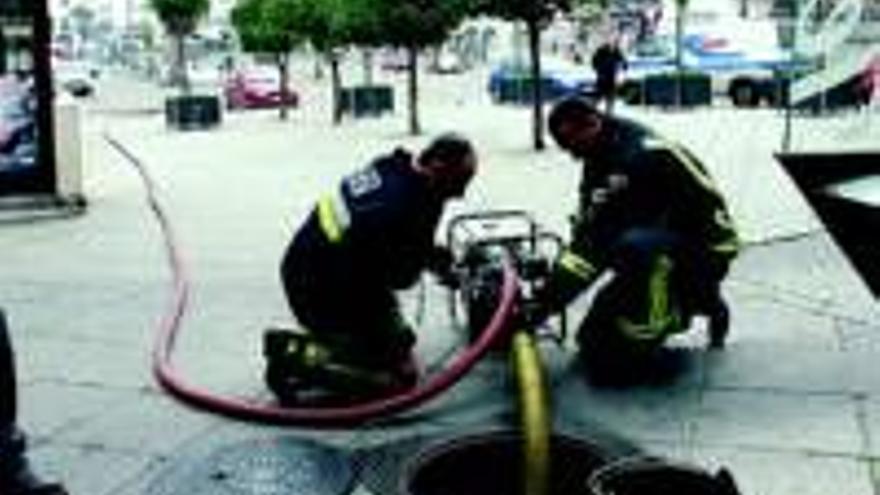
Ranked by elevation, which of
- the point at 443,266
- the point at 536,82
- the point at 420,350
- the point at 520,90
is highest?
the point at 536,82

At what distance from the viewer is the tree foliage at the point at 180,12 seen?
41.8m

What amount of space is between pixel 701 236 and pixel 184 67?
3897 centimetres

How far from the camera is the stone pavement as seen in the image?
7.16m

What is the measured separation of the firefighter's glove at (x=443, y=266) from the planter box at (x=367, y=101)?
83.0 ft

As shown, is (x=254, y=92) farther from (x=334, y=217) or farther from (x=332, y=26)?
(x=334, y=217)

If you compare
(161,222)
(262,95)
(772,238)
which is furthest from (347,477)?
(262,95)

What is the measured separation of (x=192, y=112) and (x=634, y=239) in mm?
24586

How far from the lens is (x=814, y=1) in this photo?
1269cm

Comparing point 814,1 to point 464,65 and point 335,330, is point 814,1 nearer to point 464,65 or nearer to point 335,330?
point 335,330

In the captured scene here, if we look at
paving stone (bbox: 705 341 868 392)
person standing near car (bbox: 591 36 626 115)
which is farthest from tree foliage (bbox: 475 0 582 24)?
paving stone (bbox: 705 341 868 392)

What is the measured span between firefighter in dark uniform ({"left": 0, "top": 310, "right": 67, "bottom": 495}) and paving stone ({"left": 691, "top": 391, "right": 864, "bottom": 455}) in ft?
9.51

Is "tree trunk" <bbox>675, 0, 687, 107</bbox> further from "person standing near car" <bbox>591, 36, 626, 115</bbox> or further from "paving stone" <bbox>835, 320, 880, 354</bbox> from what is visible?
"paving stone" <bbox>835, 320, 880, 354</bbox>

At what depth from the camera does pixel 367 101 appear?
34.2 meters

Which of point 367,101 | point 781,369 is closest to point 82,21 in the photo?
point 367,101
